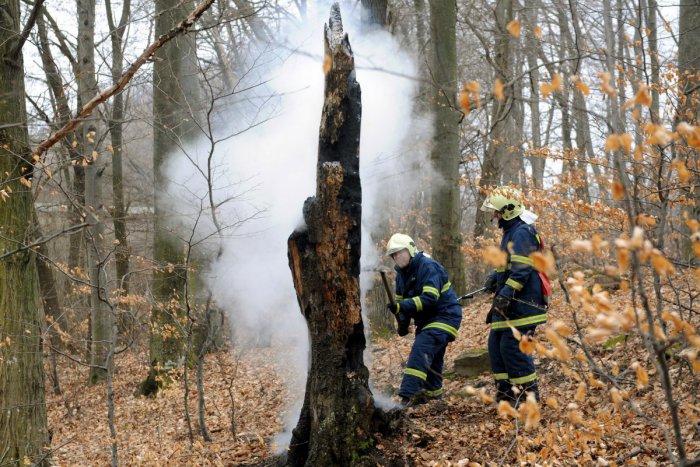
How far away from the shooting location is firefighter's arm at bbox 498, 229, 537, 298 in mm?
5707

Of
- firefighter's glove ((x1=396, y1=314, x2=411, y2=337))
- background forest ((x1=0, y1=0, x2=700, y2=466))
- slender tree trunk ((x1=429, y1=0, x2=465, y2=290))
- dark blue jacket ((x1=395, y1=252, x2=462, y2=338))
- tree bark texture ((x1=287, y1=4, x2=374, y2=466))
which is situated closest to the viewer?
background forest ((x1=0, y1=0, x2=700, y2=466))

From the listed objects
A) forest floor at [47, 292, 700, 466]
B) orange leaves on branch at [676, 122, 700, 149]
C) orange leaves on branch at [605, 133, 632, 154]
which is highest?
orange leaves on branch at [676, 122, 700, 149]

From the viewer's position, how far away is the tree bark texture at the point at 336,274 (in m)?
4.98

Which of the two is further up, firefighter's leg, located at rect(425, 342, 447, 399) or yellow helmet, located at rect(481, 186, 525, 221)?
yellow helmet, located at rect(481, 186, 525, 221)

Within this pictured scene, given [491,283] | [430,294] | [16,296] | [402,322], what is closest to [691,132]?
[430,294]

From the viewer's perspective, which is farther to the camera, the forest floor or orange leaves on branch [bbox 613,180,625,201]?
the forest floor

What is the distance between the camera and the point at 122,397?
11.3 m

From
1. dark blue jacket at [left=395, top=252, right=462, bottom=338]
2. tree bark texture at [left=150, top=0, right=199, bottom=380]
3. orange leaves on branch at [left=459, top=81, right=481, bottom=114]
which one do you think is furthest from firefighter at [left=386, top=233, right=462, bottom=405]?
tree bark texture at [left=150, top=0, right=199, bottom=380]

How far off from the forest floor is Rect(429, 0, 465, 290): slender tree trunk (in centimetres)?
138

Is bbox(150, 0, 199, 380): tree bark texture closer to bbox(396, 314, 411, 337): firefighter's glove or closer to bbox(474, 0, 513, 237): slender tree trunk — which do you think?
bbox(396, 314, 411, 337): firefighter's glove

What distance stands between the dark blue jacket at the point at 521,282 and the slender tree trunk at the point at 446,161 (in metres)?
4.58

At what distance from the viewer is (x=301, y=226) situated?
17.3 ft

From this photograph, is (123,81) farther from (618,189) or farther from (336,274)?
(618,189)

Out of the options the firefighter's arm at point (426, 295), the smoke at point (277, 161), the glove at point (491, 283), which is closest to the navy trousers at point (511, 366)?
the glove at point (491, 283)
